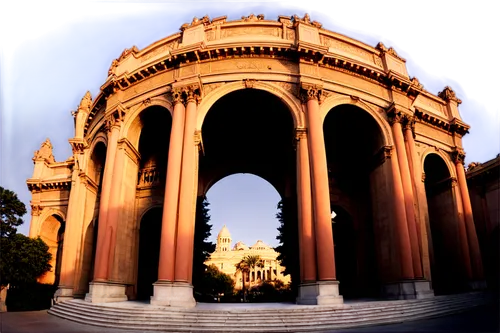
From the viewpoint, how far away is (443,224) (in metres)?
22.0

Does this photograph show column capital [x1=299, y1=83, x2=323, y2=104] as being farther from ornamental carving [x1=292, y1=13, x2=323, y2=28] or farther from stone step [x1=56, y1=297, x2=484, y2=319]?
stone step [x1=56, y1=297, x2=484, y2=319]

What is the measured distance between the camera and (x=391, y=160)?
17812mm

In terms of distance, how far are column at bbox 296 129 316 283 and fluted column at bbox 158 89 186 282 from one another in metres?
5.45

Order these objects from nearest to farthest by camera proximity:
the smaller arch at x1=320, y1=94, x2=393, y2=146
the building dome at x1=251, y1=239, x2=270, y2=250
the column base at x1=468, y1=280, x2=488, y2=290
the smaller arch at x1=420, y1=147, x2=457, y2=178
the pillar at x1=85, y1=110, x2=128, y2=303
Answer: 1. the pillar at x1=85, y1=110, x2=128, y2=303
2. the smaller arch at x1=320, y1=94, x2=393, y2=146
3. the column base at x1=468, y1=280, x2=488, y2=290
4. the smaller arch at x1=420, y1=147, x2=457, y2=178
5. the building dome at x1=251, y1=239, x2=270, y2=250

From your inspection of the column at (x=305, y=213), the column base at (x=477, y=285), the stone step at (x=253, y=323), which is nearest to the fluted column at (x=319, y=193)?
the column at (x=305, y=213)

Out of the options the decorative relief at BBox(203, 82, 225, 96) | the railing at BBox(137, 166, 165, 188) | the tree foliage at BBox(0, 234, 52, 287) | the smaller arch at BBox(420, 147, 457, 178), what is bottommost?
the tree foliage at BBox(0, 234, 52, 287)

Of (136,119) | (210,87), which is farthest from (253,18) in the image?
(136,119)

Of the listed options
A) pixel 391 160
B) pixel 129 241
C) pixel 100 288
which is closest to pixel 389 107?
pixel 391 160

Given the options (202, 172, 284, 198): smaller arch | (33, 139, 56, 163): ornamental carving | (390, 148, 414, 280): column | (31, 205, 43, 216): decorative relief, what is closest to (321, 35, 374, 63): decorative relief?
(390, 148, 414, 280): column

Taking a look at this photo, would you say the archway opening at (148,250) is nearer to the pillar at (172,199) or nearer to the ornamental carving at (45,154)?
the pillar at (172,199)

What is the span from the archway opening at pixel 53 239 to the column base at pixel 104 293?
1326 centimetres

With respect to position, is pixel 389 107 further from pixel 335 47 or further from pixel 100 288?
pixel 100 288

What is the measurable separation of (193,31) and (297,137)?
846cm

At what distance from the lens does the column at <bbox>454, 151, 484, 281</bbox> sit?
20.0 meters
